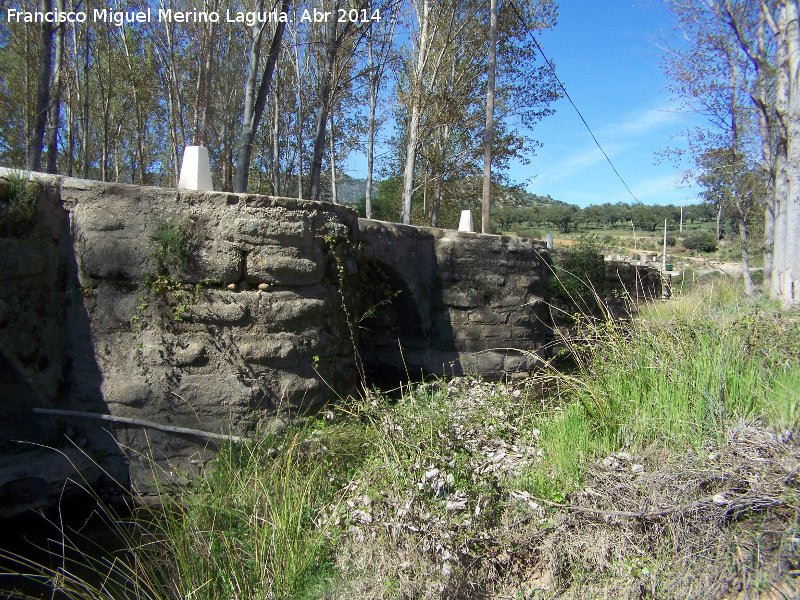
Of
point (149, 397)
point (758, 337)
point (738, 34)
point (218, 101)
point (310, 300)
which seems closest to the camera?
point (758, 337)

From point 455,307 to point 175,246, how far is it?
3571mm

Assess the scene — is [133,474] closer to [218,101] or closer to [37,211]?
[37,211]

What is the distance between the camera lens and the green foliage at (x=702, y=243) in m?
30.0

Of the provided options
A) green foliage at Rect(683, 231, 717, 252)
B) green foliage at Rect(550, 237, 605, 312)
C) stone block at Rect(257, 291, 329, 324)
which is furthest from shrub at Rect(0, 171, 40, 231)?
green foliage at Rect(683, 231, 717, 252)

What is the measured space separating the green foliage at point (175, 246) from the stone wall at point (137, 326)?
2 cm

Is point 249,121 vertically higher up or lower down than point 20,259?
higher up

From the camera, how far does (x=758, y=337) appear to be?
12.8ft

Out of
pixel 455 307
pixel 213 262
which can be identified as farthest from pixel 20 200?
pixel 455 307

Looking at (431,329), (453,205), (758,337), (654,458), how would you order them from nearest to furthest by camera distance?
(654,458)
(758,337)
(431,329)
(453,205)

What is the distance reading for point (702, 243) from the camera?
30906 mm

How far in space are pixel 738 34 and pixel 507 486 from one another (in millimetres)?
12625

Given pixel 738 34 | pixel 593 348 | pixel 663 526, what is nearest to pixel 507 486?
pixel 663 526

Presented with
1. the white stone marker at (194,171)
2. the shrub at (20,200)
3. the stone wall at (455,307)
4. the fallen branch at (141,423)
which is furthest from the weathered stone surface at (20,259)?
the stone wall at (455,307)

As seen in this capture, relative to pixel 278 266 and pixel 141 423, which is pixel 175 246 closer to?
pixel 278 266
